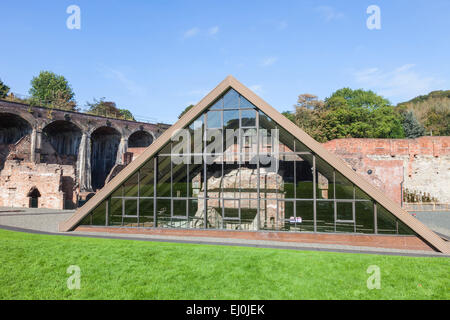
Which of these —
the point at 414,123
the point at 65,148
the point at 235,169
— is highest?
the point at 414,123

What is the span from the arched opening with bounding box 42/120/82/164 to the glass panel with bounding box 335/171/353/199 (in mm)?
40827

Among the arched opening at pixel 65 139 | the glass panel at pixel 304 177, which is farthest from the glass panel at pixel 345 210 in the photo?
the arched opening at pixel 65 139

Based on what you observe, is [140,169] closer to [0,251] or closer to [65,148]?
[0,251]

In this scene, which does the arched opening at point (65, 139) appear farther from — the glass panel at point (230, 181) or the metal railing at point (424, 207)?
the metal railing at point (424, 207)

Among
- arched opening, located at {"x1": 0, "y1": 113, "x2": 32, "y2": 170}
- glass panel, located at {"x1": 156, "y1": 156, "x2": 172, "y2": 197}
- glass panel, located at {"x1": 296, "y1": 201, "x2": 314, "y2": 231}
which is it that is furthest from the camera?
arched opening, located at {"x1": 0, "y1": 113, "x2": 32, "y2": 170}

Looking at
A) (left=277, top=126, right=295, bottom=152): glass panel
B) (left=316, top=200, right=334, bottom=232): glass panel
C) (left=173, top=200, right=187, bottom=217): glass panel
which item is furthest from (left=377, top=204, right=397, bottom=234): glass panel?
(left=173, top=200, right=187, bottom=217): glass panel

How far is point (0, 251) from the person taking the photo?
10578 millimetres

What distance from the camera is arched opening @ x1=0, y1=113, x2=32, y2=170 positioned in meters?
36.6

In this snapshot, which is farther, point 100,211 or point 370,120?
point 370,120

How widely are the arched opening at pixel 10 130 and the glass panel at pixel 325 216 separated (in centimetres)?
3875

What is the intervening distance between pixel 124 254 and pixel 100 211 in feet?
15.9

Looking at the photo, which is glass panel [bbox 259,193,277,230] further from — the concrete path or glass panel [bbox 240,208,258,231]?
the concrete path
